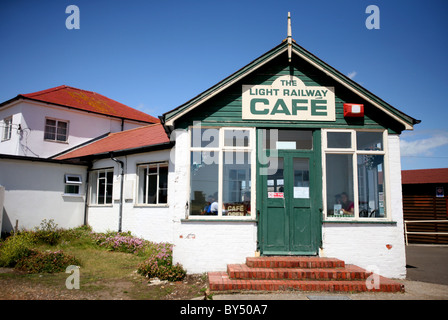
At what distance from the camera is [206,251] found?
8008 millimetres

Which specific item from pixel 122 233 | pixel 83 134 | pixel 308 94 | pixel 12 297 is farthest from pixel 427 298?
pixel 83 134

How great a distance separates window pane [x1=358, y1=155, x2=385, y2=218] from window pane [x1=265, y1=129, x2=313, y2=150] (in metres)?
1.37

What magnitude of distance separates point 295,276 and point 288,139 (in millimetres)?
3306

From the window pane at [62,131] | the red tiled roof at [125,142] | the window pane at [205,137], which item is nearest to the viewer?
the window pane at [205,137]

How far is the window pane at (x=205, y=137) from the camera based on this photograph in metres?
8.48

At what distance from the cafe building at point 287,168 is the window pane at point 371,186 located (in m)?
0.02

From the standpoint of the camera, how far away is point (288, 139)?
28.0 feet

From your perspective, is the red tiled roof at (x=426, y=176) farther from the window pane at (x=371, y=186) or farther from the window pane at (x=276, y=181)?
the window pane at (x=276, y=181)

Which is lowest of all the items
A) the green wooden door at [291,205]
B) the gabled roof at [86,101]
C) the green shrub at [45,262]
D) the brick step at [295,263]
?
the green shrub at [45,262]

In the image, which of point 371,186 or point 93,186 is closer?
point 371,186

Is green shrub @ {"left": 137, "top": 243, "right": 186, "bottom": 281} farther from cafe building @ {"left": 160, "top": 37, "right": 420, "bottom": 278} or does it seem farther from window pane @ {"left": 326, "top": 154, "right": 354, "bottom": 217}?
window pane @ {"left": 326, "top": 154, "right": 354, "bottom": 217}

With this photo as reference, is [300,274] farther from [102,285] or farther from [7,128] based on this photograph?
[7,128]

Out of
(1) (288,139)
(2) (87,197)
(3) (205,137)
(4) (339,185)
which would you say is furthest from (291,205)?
(2) (87,197)

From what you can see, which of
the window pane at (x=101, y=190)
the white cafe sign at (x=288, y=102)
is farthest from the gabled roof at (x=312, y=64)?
the window pane at (x=101, y=190)
